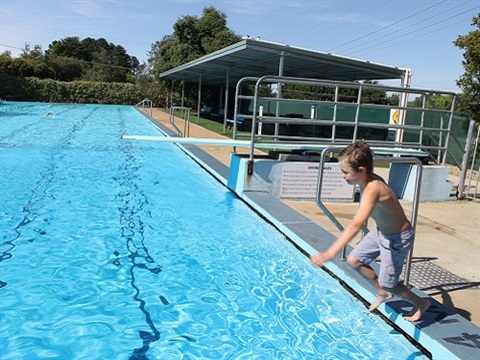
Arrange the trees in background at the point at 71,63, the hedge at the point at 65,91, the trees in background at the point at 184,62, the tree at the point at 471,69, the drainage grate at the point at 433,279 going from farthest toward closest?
the trees in background at the point at 71,63 → the hedge at the point at 65,91 → the trees in background at the point at 184,62 → the tree at the point at 471,69 → the drainage grate at the point at 433,279

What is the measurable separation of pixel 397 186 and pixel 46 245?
683 centimetres

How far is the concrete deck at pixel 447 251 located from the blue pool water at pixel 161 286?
75 cm

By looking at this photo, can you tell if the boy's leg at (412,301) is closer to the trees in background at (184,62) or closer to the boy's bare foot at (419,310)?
the boy's bare foot at (419,310)

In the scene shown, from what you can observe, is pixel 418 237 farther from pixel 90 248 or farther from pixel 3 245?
pixel 3 245

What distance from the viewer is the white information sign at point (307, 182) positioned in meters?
7.89

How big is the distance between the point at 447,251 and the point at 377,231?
293cm

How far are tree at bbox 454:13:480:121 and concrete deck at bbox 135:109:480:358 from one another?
7479mm

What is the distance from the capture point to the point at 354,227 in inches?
102

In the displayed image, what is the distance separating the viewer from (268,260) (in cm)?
504

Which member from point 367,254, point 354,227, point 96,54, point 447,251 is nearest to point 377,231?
point 367,254

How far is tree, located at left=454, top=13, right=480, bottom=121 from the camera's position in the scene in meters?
13.6

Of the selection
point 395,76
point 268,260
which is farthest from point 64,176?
point 395,76

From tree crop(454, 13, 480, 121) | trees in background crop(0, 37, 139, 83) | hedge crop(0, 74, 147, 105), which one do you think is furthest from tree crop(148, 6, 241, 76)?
tree crop(454, 13, 480, 121)

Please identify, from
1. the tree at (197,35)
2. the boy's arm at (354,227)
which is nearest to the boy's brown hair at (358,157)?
the boy's arm at (354,227)
